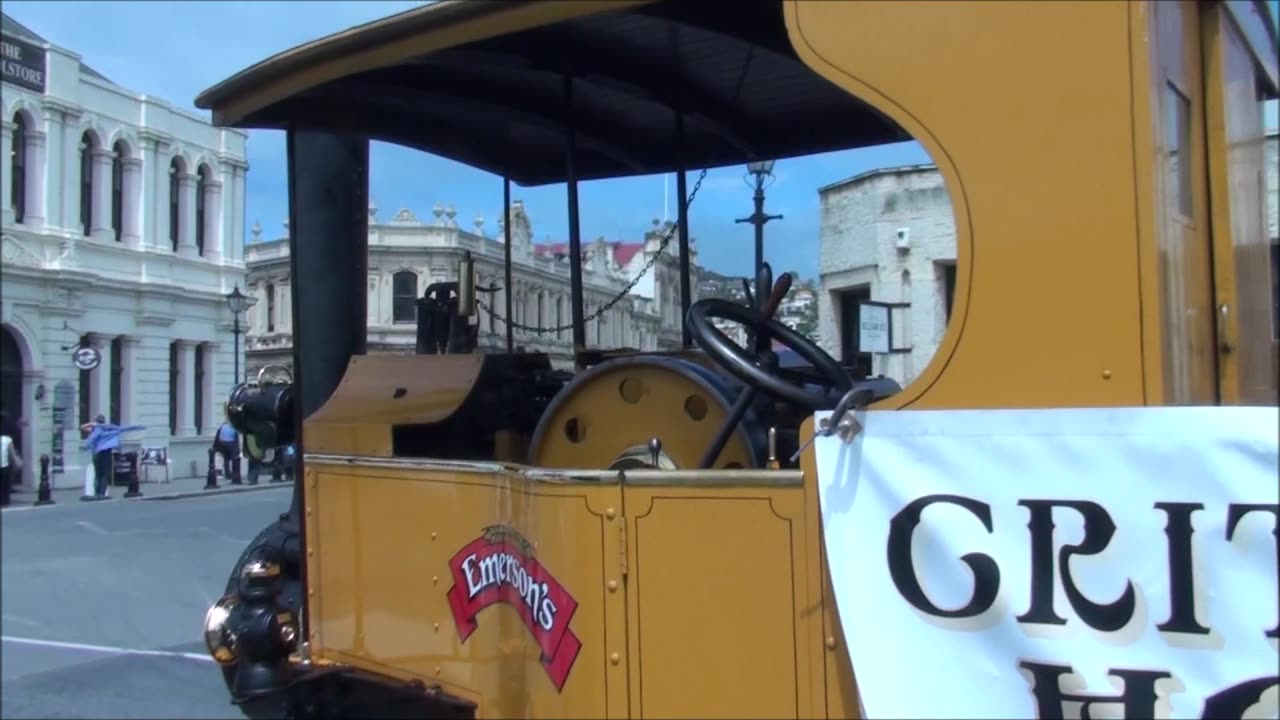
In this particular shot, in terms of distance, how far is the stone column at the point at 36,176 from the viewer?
213 centimetres

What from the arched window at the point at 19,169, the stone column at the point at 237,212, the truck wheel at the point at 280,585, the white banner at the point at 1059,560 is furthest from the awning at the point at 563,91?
the truck wheel at the point at 280,585

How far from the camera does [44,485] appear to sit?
2012 millimetres

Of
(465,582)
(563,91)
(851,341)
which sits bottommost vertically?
(465,582)

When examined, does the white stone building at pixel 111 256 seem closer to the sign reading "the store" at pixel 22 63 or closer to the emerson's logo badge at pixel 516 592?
the sign reading "the store" at pixel 22 63

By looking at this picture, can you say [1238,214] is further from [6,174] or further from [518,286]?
[6,174]

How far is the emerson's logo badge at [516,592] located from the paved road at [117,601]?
86 cm

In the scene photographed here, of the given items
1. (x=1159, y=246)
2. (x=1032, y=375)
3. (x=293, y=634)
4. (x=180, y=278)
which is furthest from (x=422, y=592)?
(x=1159, y=246)

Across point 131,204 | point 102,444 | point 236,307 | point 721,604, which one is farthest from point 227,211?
point 721,604

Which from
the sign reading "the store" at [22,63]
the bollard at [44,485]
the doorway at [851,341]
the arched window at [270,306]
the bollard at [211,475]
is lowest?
the bollard at [211,475]

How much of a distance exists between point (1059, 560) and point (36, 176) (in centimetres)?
197

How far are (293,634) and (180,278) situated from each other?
114 centimetres

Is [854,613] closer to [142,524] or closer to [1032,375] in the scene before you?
[1032,375]

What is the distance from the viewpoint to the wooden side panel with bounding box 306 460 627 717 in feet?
7.87

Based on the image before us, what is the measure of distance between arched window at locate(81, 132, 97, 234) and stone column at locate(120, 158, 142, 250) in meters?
0.11
